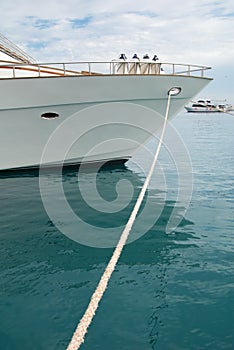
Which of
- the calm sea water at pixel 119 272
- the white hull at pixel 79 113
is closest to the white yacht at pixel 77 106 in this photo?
the white hull at pixel 79 113

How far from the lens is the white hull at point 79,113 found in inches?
327

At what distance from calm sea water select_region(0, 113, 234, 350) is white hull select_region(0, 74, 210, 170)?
4.95 ft

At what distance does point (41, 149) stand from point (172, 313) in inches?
261

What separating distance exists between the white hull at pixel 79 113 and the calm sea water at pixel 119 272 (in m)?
1.51

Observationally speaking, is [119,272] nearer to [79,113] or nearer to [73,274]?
[73,274]

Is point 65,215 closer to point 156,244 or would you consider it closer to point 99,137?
point 156,244

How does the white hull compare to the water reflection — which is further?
the white hull

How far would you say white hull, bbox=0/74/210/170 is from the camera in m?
8.30

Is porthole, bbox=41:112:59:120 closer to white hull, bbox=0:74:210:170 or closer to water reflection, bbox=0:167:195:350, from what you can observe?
white hull, bbox=0:74:210:170

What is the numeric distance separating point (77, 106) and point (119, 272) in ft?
17.5

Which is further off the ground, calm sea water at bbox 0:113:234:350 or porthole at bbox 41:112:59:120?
porthole at bbox 41:112:59:120

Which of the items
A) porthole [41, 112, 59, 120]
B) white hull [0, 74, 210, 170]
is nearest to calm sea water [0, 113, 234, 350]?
white hull [0, 74, 210, 170]

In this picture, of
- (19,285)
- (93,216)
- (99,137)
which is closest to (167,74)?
(99,137)

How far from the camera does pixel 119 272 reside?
4.42m
